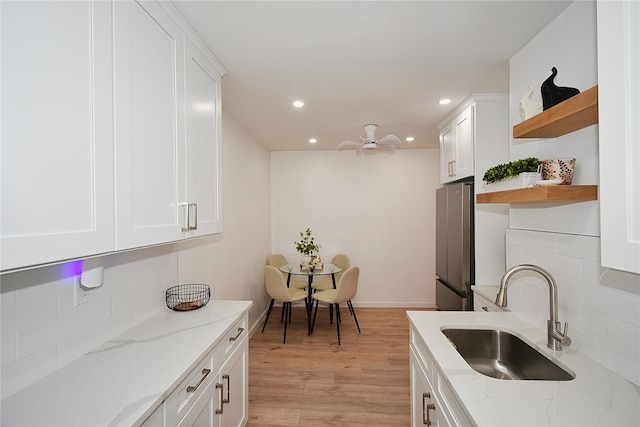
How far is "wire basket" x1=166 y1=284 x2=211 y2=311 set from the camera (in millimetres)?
1921

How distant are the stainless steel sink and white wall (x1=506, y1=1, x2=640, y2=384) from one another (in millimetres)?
195

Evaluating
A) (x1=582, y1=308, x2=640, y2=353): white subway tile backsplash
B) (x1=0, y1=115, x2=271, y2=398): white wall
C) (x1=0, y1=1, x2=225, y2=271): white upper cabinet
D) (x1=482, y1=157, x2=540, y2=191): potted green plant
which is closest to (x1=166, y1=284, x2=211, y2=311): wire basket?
(x1=0, y1=115, x2=271, y2=398): white wall

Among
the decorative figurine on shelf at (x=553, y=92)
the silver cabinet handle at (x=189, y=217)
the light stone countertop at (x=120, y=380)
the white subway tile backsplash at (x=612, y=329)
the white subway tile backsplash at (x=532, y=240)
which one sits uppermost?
the decorative figurine on shelf at (x=553, y=92)

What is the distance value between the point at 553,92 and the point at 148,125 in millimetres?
1762

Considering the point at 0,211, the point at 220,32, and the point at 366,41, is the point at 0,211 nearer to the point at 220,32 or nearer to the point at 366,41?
the point at 220,32

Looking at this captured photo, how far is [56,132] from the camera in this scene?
2.74 ft

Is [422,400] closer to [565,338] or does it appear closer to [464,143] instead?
[565,338]

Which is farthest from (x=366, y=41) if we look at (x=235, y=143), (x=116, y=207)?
(x=235, y=143)

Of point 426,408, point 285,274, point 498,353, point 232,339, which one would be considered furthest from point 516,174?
point 285,274

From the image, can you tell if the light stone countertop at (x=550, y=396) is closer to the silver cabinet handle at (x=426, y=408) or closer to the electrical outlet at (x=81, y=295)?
the silver cabinet handle at (x=426, y=408)

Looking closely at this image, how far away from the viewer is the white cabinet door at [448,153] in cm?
306

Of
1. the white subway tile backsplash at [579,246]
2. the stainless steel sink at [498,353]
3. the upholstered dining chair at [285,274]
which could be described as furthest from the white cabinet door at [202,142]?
the upholstered dining chair at [285,274]

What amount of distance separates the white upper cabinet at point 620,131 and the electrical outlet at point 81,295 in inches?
73.5

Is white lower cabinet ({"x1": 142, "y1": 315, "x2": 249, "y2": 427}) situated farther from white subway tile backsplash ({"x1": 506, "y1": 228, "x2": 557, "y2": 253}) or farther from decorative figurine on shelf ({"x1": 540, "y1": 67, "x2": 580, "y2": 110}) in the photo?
decorative figurine on shelf ({"x1": 540, "y1": 67, "x2": 580, "y2": 110})
